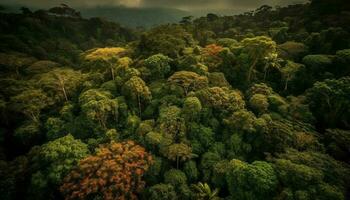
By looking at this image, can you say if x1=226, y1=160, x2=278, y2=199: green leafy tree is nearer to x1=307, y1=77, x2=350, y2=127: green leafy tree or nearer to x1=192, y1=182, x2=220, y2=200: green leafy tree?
x1=192, y1=182, x2=220, y2=200: green leafy tree

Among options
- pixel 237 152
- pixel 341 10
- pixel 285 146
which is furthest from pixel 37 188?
pixel 341 10

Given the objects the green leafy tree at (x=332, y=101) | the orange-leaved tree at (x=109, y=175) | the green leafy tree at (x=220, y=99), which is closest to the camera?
the orange-leaved tree at (x=109, y=175)

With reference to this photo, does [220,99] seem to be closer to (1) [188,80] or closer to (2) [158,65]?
(1) [188,80]

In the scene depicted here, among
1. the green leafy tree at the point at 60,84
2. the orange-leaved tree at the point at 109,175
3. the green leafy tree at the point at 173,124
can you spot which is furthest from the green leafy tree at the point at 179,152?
the green leafy tree at the point at 60,84

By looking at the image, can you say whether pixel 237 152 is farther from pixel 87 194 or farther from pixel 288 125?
pixel 87 194

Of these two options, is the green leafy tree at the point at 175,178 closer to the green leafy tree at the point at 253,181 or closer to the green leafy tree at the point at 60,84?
the green leafy tree at the point at 253,181
